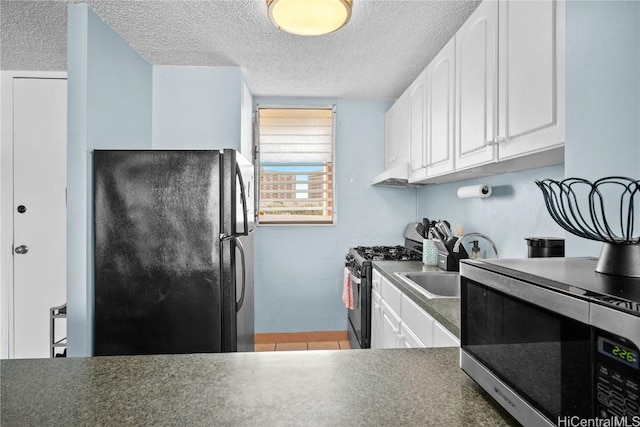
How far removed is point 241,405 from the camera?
2.23 ft

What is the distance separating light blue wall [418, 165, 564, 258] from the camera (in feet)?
5.91

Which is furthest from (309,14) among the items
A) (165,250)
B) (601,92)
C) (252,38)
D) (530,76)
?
(165,250)

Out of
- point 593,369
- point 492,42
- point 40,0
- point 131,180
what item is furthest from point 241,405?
point 40,0

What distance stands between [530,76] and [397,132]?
1821 millimetres

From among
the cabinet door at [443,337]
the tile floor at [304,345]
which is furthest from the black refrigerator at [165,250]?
the tile floor at [304,345]

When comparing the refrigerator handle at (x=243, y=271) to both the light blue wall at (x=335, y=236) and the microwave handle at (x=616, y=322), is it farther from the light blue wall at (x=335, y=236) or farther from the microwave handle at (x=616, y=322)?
the microwave handle at (x=616, y=322)

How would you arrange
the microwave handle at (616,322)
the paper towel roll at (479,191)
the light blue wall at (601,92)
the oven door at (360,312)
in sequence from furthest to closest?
the oven door at (360,312)
the paper towel roll at (479,191)
the light blue wall at (601,92)
the microwave handle at (616,322)

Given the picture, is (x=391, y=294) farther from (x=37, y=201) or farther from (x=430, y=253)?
(x=37, y=201)

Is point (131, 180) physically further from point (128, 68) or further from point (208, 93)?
point (208, 93)

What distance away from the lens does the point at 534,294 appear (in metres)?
0.56

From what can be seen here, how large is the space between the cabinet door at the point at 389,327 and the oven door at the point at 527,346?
52.3 inches

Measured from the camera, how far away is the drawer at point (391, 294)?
2.03 m

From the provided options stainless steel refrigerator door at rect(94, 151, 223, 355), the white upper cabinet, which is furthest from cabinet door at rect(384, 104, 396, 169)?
stainless steel refrigerator door at rect(94, 151, 223, 355)

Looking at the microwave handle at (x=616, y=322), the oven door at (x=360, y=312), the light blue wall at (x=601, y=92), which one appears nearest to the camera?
the microwave handle at (x=616, y=322)
